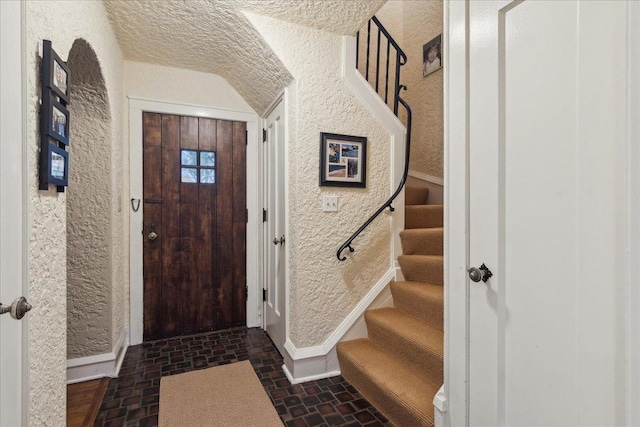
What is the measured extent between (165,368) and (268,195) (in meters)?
1.61

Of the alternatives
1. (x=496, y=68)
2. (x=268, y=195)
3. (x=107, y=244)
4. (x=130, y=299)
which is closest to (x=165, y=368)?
(x=130, y=299)

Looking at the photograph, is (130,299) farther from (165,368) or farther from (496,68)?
(496,68)

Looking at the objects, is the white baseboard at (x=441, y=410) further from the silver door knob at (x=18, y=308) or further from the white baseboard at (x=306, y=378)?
the silver door knob at (x=18, y=308)

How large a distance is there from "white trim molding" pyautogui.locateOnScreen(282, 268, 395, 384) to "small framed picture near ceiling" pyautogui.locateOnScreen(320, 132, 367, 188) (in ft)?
2.73

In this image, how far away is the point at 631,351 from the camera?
709mm

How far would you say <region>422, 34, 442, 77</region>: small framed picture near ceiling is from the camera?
3066mm

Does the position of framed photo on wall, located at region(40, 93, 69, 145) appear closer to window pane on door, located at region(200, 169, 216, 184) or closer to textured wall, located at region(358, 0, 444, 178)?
window pane on door, located at region(200, 169, 216, 184)

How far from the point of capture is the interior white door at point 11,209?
79 centimetres

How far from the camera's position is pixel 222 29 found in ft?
7.03

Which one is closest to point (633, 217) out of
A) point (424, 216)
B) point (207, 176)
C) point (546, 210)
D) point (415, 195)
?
point (546, 210)

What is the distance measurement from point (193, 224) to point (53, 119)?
1852 millimetres

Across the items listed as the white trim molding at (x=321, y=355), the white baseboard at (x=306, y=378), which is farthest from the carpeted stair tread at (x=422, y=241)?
the white baseboard at (x=306, y=378)

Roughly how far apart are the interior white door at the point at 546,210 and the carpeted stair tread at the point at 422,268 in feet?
3.24

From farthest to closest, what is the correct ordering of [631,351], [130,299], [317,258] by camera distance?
[130,299] < [317,258] < [631,351]
